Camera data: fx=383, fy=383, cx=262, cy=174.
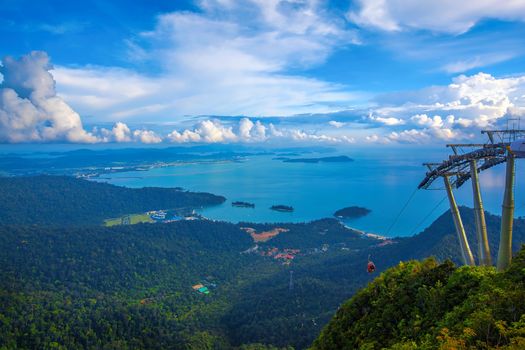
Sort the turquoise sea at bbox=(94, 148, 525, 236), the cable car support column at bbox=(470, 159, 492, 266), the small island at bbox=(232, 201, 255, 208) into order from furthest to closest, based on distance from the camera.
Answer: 1. the small island at bbox=(232, 201, 255, 208)
2. the turquoise sea at bbox=(94, 148, 525, 236)
3. the cable car support column at bbox=(470, 159, 492, 266)

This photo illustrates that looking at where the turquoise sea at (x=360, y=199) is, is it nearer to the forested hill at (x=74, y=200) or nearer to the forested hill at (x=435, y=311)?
the forested hill at (x=74, y=200)

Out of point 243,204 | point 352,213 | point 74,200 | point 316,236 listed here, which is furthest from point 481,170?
point 74,200

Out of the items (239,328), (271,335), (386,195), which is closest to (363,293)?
(271,335)

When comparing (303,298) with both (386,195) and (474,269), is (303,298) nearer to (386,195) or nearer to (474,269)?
(474,269)

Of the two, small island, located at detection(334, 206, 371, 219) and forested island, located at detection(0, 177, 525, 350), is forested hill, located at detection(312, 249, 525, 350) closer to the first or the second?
forested island, located at detection(0, 177, 525, 350)

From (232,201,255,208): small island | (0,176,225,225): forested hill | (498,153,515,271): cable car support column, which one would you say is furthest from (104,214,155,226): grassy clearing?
(498,153,515,271): cable car support column

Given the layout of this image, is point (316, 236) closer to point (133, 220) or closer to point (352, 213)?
point (352, 213)
